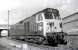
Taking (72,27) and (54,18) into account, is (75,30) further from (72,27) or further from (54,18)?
(54,18)

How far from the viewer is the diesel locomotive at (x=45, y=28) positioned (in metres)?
11.0

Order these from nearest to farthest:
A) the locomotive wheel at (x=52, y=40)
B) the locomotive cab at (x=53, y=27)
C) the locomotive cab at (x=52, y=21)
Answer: the locomotive wheel at (x=52, y=40) < the locomotive cab at (x=53, y=27) < the locomotive cab at (x=52, y=21)

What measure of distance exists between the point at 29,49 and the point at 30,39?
4.24 m

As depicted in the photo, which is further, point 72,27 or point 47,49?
point 72,27

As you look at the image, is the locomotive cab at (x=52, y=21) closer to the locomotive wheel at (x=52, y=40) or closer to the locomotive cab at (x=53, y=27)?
the locomotive cab at (x=53, y=27)

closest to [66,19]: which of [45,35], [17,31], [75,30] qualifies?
[75,30]

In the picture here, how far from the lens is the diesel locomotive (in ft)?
36.1

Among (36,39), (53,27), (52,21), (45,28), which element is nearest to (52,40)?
(45,28)

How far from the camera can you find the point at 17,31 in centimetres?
1515

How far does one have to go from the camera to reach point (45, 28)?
37.5 ft

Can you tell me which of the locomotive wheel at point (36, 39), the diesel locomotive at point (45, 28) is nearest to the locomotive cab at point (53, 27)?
the diesel locomotive at point (45, 28)

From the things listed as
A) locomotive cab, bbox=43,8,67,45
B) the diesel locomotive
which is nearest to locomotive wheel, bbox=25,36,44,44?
the diesel locomotive

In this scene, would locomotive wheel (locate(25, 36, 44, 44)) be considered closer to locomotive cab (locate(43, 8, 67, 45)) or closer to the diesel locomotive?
the diesel locomotive

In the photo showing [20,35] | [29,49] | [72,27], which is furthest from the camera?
[72,27]
